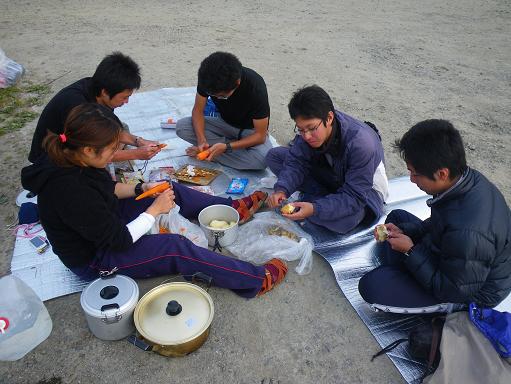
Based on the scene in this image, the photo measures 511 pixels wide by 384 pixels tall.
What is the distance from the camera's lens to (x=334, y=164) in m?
2.93

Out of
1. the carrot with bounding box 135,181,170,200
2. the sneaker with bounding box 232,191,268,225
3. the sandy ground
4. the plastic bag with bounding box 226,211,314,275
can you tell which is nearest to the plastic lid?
the sandy ground

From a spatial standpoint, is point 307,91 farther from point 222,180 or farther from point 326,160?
point 222,180

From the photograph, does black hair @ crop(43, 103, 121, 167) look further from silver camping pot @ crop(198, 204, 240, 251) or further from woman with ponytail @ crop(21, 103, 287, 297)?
silver camping pot @ crop(198, 204, 240, 251)

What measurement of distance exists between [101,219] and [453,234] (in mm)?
1875

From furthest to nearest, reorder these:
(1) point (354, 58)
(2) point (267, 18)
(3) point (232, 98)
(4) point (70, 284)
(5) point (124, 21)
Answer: (2) point (267, 18) < (5) point (124, 21) < (1) point (354, 58) < (3) point (232, 98) < (4) point (70, 284)

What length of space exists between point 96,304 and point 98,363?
1.23ft

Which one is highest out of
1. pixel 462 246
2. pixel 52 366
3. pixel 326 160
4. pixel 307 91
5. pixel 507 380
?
pixel 307 91

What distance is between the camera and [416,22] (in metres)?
9.33

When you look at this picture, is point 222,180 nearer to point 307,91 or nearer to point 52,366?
point 307,91

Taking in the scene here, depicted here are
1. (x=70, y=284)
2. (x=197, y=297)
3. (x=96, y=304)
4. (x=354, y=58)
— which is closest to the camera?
(x=96, y=304)

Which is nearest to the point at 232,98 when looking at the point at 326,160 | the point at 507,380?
the point at 326,160

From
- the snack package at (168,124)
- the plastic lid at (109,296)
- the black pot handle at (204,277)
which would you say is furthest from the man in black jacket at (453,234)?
the snack package at (168,124)

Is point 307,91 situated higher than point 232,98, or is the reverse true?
point 307,91

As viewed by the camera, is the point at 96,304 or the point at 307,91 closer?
the point at 96,304
